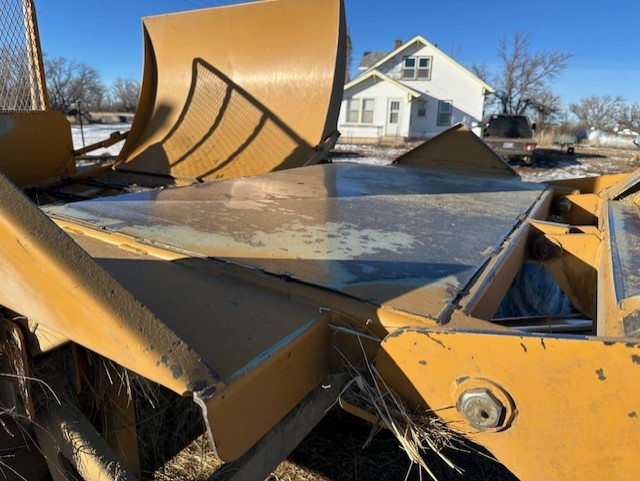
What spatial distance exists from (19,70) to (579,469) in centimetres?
467

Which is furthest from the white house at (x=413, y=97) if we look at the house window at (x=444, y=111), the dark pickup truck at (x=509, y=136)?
the dark pickup truck at (x=509, y=136)

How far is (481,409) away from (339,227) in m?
1.05

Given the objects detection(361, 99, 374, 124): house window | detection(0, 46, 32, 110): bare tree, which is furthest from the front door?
detection(0, 46, 32, 110): bare tree

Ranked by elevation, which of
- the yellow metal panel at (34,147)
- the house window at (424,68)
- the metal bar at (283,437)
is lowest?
the metal bar at (283,437)

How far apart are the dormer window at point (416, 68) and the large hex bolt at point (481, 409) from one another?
24008mm

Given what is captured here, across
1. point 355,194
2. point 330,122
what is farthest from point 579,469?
point 330,122

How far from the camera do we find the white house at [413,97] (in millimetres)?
22203

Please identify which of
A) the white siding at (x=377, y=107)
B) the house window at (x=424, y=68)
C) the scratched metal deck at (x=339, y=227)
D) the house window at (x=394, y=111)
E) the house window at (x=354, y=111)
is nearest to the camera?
the scratched metal deck at (x=339, y=227)

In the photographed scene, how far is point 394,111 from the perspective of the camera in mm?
22688

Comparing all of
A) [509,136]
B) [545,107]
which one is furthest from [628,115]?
[509,136]

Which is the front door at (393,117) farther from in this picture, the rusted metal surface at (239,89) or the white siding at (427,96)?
the rusted metal surface at (239,89)

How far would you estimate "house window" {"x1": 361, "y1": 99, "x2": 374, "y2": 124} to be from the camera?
2306 cm

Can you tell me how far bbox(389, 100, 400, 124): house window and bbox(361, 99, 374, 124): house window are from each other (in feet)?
3.12

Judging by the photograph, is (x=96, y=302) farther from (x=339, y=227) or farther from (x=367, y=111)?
(x=367, y=111)
